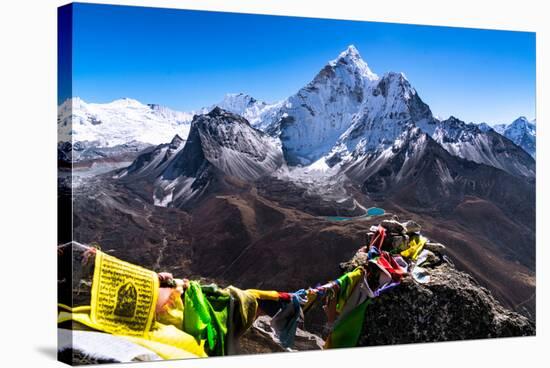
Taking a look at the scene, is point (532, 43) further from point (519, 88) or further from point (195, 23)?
point (195, 23)

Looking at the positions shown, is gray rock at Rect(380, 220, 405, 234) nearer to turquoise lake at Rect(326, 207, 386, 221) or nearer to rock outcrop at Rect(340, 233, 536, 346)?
turquoise lake at Rect(326, 207, 386, 221)

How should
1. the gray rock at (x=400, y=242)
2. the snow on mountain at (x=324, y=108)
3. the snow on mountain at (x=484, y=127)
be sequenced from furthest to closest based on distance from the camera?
the snow on mountain at (x=484, y=127), the gray rock at (x=400, y=242), the snow on mountain at (x=324, y=108)

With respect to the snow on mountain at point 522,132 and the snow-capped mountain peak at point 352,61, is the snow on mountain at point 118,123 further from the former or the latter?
the snow on mountain at point 522,132

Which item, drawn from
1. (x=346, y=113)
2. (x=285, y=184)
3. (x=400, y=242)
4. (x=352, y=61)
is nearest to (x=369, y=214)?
(x=400, y=242)

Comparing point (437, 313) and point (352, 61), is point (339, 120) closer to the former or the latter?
point (352, 61)

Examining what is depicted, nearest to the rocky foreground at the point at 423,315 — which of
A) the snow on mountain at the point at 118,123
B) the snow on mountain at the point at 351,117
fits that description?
the snow on mountain at the point at 351,117

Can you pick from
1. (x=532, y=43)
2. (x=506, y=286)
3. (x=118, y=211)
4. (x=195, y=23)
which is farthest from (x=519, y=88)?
(x=118, y=211)

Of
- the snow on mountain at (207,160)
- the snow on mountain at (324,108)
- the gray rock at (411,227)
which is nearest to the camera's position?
the snow on mountain at (207,160)
